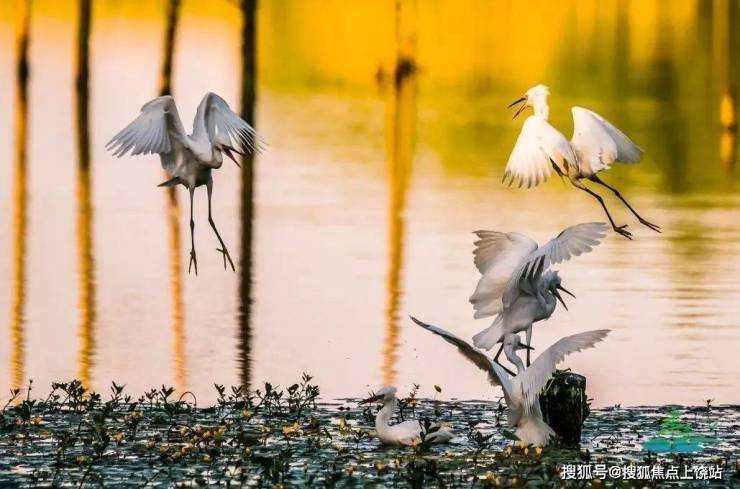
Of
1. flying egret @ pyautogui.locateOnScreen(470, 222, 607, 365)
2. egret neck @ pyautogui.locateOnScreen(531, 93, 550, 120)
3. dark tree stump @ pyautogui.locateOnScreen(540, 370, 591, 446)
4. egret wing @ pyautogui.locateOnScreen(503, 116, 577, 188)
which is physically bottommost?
dark tree stump @ pyautogui.locateOnScreen(540, 370, 591, 446)

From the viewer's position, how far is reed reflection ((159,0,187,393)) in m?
15.2

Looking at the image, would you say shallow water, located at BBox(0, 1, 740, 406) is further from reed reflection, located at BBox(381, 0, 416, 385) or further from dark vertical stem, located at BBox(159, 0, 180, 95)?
dark vertical stem, located at BBox(159, 0, 180, 95)

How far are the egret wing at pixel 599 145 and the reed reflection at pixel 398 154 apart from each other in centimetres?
218

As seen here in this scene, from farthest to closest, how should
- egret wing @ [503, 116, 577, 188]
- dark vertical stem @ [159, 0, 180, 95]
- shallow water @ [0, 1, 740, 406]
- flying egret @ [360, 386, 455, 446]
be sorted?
dark vertical stem @ [159, 0, 180, 95]
shallow water @ [0, 1, 740, 406]
egret wing @ [503, 116, 577, 188]
flying egret @ [360, 386, 455, 446]

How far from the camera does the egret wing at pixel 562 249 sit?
11.9 metres

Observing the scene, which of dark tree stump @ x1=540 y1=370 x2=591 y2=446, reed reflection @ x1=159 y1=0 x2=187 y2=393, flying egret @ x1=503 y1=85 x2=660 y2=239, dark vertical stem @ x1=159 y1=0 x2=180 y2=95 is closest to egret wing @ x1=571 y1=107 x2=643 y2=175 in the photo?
flying egret @ x1=503 y1=85 x2=660 y2=239

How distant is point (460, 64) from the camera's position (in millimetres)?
48969

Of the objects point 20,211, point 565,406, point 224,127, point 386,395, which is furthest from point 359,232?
point 386,395

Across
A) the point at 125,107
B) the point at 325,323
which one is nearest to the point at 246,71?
the point at 125,107

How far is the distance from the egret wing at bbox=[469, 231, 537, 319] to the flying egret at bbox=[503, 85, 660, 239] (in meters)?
0.79

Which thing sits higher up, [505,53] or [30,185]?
[505,53]

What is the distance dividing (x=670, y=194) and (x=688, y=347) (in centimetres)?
1121

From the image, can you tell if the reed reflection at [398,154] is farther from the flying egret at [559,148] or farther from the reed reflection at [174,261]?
the flying egret at [559,148]

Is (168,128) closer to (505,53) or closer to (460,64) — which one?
(460,64)
